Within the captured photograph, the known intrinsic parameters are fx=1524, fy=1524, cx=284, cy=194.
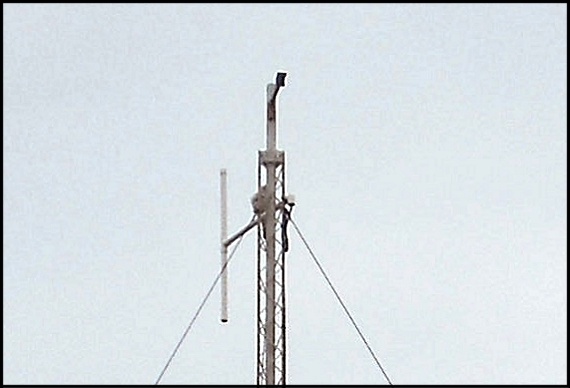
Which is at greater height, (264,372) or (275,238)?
(275,238)

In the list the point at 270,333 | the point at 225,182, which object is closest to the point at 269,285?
the point at 270,333

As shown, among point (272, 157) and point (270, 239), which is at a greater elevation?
point (272, 157)

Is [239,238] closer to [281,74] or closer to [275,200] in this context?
[275,200]

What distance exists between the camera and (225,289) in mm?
45188

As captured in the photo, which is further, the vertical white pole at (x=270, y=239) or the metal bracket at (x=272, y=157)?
the metal bracket at (x=272, y=157)

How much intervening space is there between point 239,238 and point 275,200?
2.24 metres

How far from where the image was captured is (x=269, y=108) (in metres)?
45.2

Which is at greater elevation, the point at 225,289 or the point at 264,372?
the point at 225,289

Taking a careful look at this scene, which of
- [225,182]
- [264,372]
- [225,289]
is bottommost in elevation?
[264,372]

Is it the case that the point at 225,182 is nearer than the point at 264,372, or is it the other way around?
the point at 264,372

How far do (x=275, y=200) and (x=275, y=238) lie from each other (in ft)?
3.60

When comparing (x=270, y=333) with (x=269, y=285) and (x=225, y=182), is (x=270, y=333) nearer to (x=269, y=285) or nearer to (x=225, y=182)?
(x=269, y=285)

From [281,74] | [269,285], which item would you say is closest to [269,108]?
[281,74]

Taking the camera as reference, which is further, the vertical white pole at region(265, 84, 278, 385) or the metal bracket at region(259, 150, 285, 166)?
the metal bracket at region(259, 150, 285, 166)
